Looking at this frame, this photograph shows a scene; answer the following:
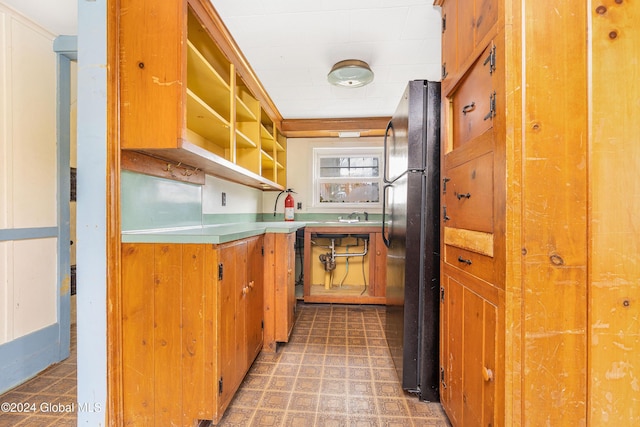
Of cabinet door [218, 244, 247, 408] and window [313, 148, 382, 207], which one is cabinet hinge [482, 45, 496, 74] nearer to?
cabinet door [218, 244, 247, 408]

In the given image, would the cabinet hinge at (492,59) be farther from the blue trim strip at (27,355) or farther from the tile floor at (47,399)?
the blue trim strip at (27,355)

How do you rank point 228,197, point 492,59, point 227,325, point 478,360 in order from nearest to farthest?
point 492,59
point 478,360
point 227,325
point 228,197

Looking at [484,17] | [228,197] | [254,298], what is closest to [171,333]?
[254,298]

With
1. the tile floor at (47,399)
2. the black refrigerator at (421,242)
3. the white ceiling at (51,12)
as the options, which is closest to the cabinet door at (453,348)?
the black refrigerator at (421,242)

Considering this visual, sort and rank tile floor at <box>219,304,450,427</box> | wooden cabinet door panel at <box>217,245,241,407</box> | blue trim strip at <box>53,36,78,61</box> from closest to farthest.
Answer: wooden cabinet door panel at <box>217,245,241,407</box> → tile floor at <box>219,304,450,427</box> → blue trim strip at <box>53,36,78,61</box>

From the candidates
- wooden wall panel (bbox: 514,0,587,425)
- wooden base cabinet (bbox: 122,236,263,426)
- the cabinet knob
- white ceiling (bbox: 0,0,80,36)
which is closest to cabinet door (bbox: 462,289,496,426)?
the cabinet knob

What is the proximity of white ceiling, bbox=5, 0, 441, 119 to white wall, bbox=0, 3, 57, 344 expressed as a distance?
0.21 meters

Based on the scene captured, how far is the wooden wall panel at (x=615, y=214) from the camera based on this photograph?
842 mm

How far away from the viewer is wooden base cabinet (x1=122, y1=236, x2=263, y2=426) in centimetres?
130

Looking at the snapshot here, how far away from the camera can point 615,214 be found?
0.85 m

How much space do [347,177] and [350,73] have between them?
6.39 ft

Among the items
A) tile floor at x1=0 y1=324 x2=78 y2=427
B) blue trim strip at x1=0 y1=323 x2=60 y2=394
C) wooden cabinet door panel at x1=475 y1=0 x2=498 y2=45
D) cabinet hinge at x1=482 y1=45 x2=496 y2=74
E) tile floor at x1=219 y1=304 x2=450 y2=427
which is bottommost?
tile floor at x1=219 y1=304 x2=450 y2=427

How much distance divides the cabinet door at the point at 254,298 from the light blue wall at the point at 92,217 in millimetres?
716

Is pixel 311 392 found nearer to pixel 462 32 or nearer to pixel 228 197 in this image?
pixel 228 197
